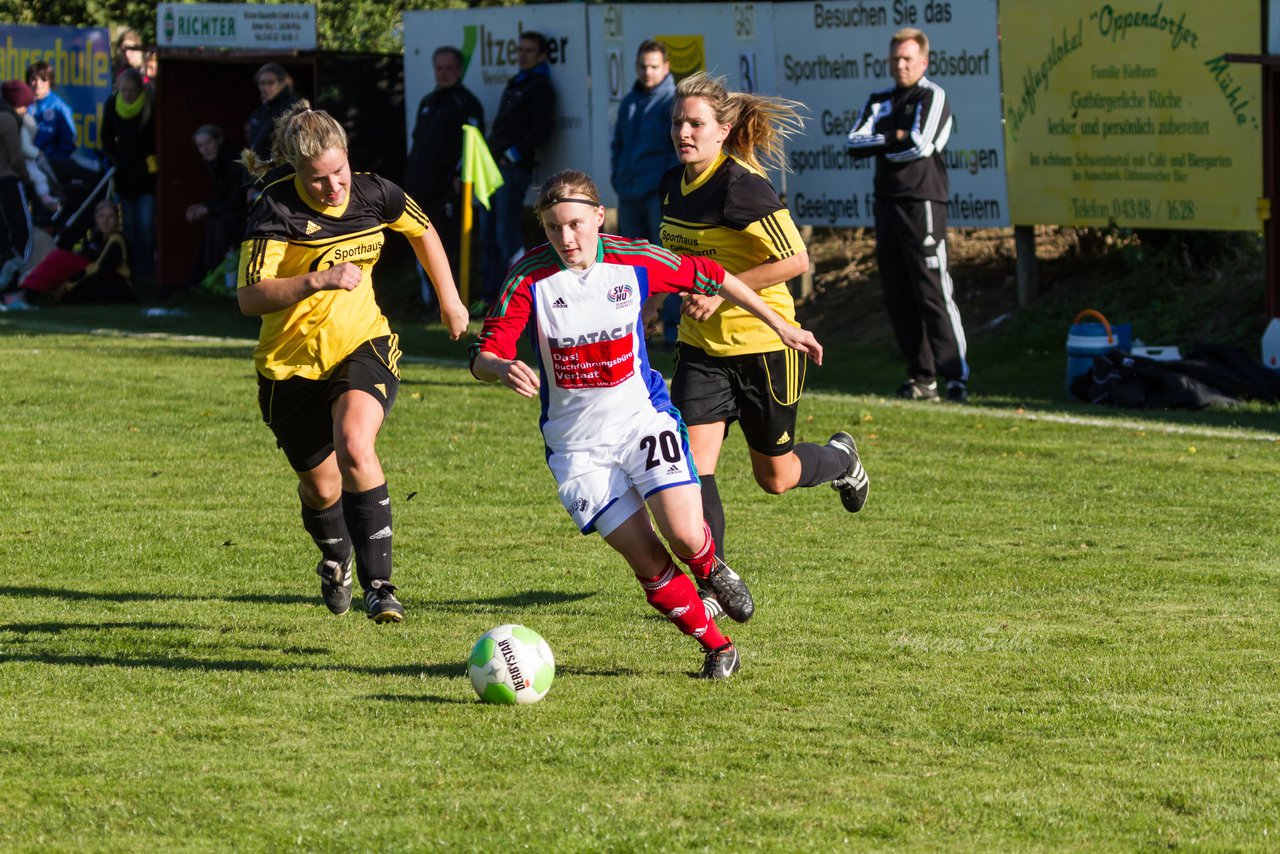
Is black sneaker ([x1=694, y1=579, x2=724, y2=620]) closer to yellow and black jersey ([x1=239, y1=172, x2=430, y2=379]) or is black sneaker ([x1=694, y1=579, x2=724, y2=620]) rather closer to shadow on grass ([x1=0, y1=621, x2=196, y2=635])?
yellow and black jersey ([x1=239, y1=172, x2=430, y2=379])

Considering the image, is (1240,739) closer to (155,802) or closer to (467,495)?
(155,802)

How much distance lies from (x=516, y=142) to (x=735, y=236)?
1104 cm

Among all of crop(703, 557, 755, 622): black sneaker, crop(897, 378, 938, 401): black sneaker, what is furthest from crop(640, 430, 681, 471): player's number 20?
crop(897, 378, 938, 401): black sneaker

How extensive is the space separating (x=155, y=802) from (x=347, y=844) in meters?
0.64

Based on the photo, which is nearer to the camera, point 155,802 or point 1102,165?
point 155,802

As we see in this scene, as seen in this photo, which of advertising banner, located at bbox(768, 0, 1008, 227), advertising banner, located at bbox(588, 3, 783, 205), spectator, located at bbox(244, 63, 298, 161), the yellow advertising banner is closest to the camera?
the yellow advertising banner

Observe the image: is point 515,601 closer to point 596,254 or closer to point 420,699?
point 420,699

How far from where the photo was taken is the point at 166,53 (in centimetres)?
2256

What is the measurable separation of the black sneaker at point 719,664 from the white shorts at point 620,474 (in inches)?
21.4

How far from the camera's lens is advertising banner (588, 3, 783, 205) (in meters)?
17.5

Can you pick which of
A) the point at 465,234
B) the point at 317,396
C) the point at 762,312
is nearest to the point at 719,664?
the point at 762,312

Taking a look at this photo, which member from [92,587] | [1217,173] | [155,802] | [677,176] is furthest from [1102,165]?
[155,802]

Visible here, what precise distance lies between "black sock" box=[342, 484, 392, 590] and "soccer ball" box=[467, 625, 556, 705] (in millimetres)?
1121

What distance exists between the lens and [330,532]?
7.30 meters
